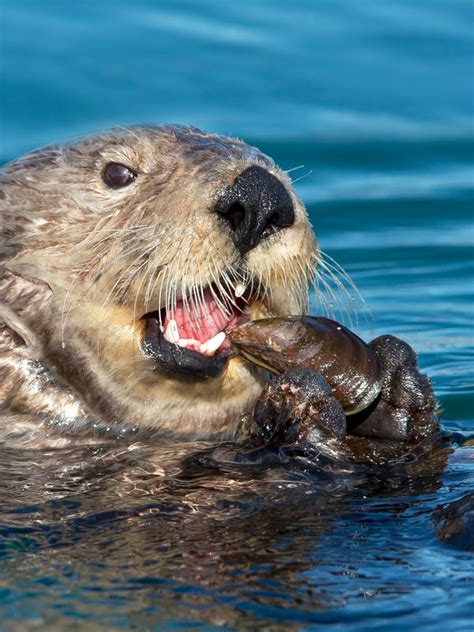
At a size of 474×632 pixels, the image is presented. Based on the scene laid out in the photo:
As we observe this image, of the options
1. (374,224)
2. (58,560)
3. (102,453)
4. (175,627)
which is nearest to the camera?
(175,627)

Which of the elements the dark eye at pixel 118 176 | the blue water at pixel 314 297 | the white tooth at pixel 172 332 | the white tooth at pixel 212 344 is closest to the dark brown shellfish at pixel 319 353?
the white tooth at pixel 212 344

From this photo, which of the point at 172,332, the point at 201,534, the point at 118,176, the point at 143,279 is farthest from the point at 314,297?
the point at 201,534

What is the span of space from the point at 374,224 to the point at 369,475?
17.6ft

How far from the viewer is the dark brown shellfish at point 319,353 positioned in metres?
5.14

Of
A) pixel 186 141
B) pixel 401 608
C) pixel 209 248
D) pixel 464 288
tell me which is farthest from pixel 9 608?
pixel 464 288

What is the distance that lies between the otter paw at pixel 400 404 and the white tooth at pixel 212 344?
0.60 metres

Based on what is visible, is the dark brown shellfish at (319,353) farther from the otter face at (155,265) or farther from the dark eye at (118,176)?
the dark eye at (118,176)

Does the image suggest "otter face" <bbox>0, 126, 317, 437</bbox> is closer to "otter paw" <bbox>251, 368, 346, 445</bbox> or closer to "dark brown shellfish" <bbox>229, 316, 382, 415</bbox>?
"dark brown shellfish" <bbox>229, 316, 382, 415</bbox>

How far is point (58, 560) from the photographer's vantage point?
4.36 metres

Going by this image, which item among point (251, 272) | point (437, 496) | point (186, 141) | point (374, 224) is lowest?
point (437, 496)

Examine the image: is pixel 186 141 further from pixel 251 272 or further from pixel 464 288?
pixel 464 288

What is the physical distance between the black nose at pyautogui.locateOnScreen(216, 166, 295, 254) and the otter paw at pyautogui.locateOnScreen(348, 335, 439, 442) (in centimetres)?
73

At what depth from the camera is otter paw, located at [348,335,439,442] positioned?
5.31 m

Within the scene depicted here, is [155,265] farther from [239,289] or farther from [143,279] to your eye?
[239,289]
